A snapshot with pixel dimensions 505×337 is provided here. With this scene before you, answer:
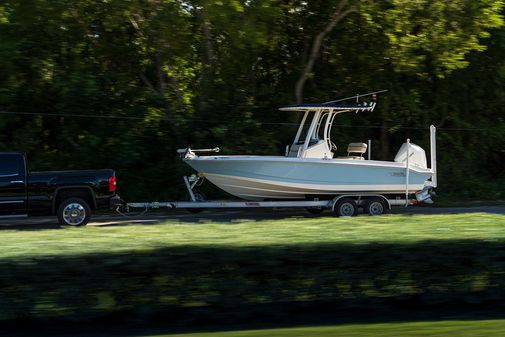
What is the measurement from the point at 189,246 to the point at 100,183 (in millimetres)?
9578

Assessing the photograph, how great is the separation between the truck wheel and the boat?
2961mm

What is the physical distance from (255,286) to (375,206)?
1153cm

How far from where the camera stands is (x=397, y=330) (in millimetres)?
6672

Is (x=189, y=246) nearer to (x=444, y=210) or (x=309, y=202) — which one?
(x=309, y=202)

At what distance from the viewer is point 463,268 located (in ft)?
24.8

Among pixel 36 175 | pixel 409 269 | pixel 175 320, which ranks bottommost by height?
pixel 175 320

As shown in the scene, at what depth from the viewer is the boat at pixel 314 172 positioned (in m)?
17.7

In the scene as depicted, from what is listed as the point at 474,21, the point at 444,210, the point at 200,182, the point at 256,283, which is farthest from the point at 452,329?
the point at 474,21

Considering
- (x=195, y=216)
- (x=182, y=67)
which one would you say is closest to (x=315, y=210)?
(x=195, y=216)

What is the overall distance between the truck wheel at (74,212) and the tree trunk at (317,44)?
8644 mm

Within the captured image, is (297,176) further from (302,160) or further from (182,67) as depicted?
A: (182,67)

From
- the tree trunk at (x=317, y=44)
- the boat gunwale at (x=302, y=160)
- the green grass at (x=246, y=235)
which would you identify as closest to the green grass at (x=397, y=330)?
the green grass at (x=246, y=235)

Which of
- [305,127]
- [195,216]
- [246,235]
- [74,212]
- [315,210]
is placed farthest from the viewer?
[305,127]

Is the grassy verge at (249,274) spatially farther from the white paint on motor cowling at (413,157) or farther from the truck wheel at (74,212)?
the white paint on motor cowling at (413,157)
